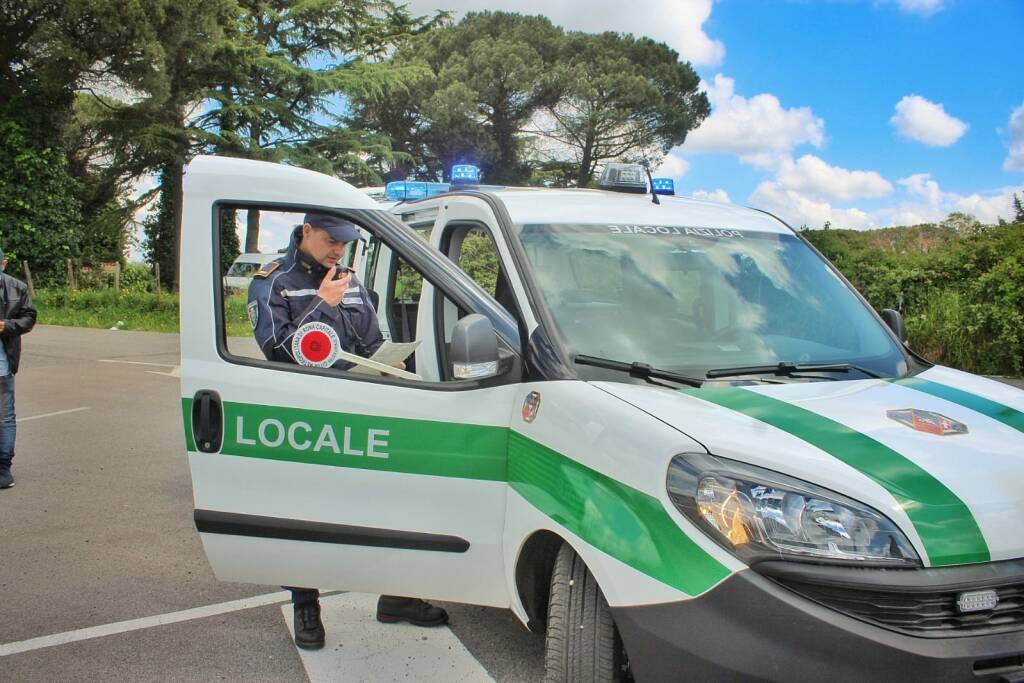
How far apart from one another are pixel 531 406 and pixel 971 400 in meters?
1.41

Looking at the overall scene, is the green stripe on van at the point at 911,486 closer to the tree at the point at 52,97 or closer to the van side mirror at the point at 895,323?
the van side mirror at the point at 895,323

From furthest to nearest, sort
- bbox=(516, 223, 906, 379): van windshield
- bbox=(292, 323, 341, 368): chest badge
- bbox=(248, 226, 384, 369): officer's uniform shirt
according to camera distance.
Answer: bbox=(248, 226, 384, 369): officer's uniform shirt, bbox=(292, 323, 341, 368): chest badge, bbox=(516, 223, 906, 379): van windshield

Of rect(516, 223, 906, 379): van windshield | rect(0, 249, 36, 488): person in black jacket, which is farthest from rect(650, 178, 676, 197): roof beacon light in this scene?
rect(0, 249, 36, 488): person in black jacket

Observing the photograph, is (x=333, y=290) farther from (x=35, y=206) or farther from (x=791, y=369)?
(x=35, y=206)

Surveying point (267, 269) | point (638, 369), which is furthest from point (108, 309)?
point (638, 369)

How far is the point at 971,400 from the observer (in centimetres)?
287

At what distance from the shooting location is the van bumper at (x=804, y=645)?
6.82 ft

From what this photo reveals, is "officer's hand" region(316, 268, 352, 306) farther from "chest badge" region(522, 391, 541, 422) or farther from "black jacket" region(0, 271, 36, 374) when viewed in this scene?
"black jacket" region(0, 271, 36, 374)

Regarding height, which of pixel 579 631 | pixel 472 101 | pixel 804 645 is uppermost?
pixel 472 101

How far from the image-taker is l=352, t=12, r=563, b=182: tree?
134 feet

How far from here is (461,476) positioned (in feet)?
9.79

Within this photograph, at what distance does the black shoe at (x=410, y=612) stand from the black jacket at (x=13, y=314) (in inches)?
151

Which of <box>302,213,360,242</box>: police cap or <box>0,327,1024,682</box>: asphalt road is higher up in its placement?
<box>302,213,360,242</box>: police cap

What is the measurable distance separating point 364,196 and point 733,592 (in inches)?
73.6
